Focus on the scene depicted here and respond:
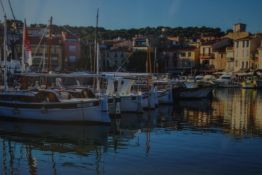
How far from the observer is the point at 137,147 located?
25969mm

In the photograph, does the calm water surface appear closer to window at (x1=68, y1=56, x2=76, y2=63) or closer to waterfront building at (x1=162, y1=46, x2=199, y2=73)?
window at (x1=68, y1=56, x2=76, y2=63)

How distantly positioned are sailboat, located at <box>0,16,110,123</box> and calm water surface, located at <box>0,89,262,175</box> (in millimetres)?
858

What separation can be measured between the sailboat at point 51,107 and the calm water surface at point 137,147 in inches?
33.8

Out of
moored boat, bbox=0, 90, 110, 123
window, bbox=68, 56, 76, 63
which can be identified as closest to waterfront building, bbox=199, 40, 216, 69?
window, bbox=68, 56, 76, 63

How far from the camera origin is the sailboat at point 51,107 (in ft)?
111

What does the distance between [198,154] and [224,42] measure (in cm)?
A: 10013

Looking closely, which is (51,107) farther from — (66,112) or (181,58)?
(181,58)

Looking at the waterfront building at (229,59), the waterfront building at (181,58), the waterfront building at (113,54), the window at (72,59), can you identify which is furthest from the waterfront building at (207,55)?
the window at (72,59)

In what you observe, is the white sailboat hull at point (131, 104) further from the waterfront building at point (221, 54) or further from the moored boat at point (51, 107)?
the waterfront building at point (221, 54)

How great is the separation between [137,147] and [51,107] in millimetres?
10455

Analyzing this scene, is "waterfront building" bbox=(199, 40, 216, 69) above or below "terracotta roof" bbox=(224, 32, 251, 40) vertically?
below

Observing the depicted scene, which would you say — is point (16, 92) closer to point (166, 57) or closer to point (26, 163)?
point (26, 163)

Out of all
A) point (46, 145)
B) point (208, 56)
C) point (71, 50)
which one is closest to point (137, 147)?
point (46, 145)

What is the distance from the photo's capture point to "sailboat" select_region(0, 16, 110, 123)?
33.8 meters
